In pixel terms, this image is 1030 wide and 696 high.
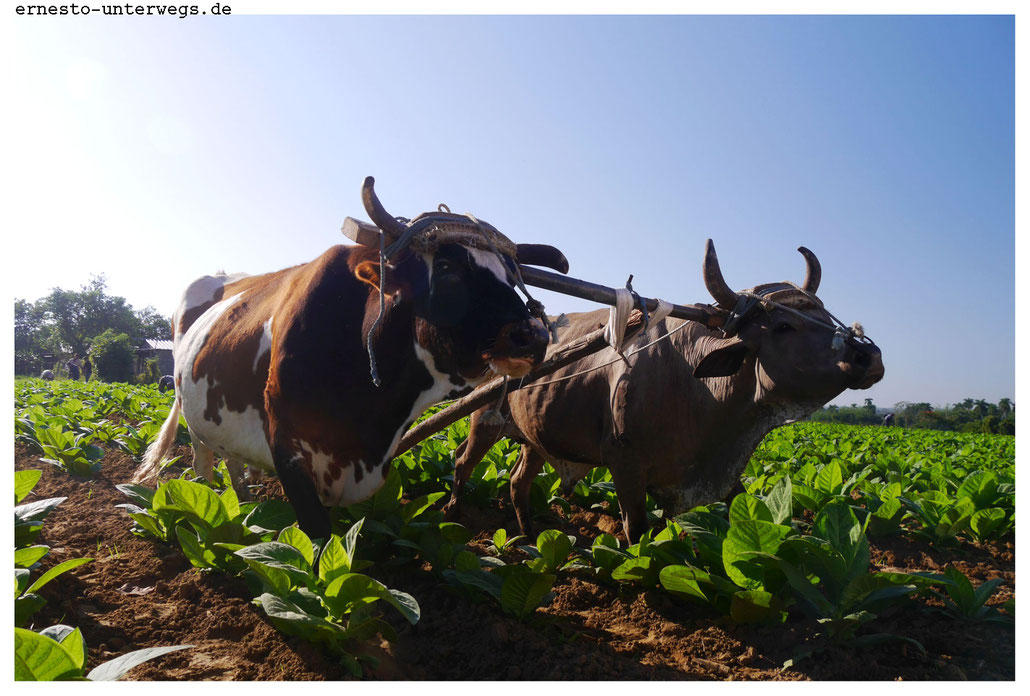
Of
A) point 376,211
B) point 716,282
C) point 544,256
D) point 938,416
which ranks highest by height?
point 376,211

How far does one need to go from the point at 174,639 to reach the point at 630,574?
2.09 m

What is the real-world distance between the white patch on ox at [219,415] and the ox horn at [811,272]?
3379mm

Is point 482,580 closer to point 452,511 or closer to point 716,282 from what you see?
point 716,282

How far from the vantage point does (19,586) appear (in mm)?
2254

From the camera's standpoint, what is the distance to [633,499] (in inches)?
149

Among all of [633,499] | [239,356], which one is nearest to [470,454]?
[633,499]

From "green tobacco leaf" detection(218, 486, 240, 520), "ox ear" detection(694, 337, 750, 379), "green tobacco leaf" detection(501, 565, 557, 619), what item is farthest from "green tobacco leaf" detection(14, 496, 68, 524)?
"ox ear" detection(694, 337, 750, 379)

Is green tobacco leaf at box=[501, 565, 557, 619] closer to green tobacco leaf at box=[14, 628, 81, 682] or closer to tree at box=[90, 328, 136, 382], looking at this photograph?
green tobacco leaf at box=[14, 628, 81, 682]

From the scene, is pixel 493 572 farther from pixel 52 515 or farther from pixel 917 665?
pixel 52 515

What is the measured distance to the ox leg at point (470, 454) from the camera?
Answer: 189 inches

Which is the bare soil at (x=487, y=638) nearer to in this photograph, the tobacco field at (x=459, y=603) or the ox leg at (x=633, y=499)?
the tobacco field at (x=459, y=603)

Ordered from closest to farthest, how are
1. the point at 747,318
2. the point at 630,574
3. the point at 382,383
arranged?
the point at 382,383
the point at 630,574
the point at 747,318

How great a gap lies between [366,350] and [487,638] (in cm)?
138

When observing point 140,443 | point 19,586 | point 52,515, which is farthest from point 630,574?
point 140,443
